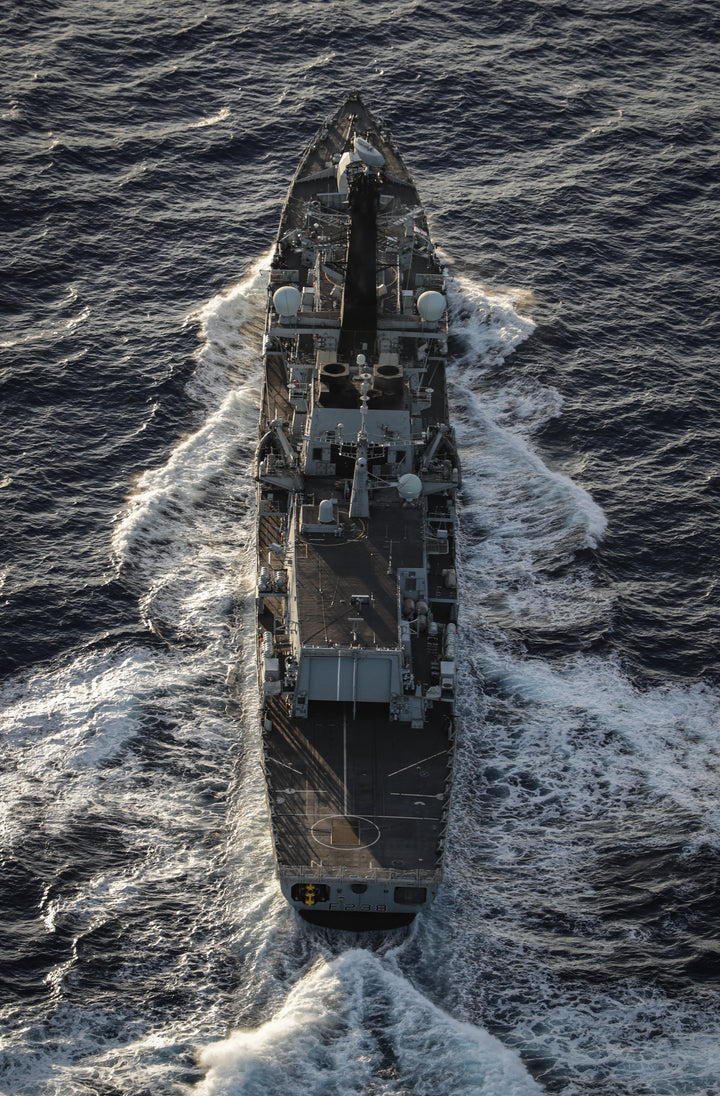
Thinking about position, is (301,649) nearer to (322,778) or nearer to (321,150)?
(322,778)

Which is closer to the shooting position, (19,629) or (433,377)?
(19,629)

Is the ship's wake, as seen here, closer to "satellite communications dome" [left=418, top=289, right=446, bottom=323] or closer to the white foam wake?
the white foam wake

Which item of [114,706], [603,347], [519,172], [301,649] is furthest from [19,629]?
[519,172]

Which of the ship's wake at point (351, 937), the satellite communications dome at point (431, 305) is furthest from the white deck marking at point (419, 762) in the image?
the satellite communications dome at point (431, 305)

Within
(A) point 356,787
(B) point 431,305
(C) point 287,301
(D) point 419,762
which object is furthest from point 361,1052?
(C) point 287,301

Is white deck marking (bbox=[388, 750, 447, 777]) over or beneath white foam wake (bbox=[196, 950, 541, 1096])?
over

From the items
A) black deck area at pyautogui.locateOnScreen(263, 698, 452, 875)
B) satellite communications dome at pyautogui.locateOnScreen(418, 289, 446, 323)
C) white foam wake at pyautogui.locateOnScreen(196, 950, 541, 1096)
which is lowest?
white foam wake at pyautogui.locateOnScreen(196, 950, 541, 1096)

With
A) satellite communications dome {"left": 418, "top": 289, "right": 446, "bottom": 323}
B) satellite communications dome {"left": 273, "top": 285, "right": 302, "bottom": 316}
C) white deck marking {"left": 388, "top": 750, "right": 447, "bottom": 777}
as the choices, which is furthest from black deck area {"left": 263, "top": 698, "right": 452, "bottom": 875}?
satellite communications dome {"left": 418, "top": 289, "right": 446, "bottom": 323}
